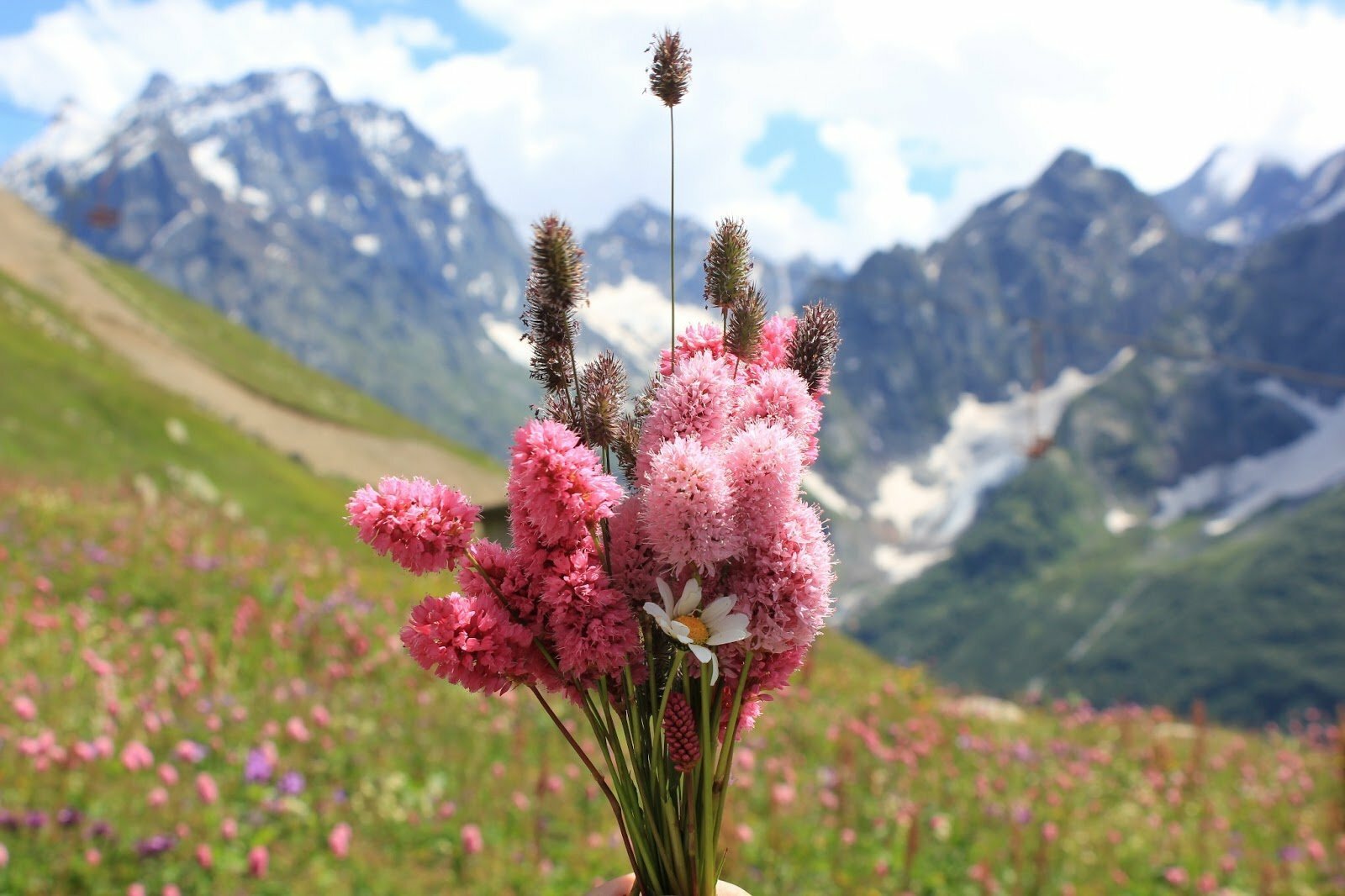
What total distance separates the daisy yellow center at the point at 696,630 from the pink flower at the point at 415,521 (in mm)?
441

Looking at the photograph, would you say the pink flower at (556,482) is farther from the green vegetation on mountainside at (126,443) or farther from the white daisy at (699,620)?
the green vegetation on mountainside at (126,443)

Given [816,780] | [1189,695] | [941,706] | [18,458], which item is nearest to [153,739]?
[816,780]

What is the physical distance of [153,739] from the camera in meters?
6.92

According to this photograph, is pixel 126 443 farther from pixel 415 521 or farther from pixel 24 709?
pixel 415 521

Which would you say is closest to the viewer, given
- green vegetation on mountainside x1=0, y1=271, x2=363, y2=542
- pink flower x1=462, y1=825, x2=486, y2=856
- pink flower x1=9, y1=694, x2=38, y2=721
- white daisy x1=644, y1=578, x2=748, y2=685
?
white daisy x1=644, y1=578, x2=748, y2=685

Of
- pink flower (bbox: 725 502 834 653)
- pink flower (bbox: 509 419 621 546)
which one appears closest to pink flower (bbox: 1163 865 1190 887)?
pink flower (bbox: 725 502 834 653)

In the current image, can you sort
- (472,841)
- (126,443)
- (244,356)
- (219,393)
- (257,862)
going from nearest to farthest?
(257,862)
(472,841)
(126,443)
(219,393)
(244,356)

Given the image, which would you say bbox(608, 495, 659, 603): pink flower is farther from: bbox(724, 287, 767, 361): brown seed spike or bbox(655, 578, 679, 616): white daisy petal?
bbox(724, 287, 767, 361): brown seed spike

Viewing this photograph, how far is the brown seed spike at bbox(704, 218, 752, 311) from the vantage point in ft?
6.79

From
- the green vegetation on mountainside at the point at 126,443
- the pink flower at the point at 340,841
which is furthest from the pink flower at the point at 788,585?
the green vegetation on mountainside at the point at 126,443

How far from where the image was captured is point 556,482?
1821mm

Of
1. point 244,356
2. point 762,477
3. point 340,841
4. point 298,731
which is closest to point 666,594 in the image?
point 762,477

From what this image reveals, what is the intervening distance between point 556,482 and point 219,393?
74.1m

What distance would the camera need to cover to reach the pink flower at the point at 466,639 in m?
1.88
